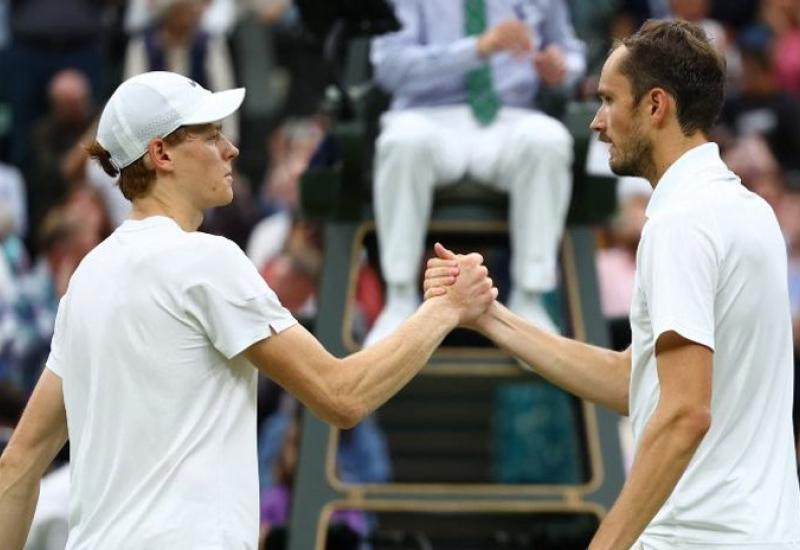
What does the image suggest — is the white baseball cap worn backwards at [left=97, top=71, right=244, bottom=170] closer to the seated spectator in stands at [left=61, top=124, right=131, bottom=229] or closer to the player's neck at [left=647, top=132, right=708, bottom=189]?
the player's neck at [left=647, top=132, right=708, bottom=189]

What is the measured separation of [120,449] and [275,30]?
29.1 feet

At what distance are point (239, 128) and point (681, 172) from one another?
28.0 ft

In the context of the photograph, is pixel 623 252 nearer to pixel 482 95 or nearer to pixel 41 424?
pixel 482 95

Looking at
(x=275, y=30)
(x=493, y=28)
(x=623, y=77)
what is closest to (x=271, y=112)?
(x=275, y=30)

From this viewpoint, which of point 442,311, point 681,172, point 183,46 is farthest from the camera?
point 183,46

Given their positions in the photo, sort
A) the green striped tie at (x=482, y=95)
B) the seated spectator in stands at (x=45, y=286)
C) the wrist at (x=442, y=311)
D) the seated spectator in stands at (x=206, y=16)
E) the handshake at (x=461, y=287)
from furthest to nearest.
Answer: the seated spectator in stands at (x=206, y=16), the seated spectator in stands at (x=45, y=286), the green striped tie at (x=482, y=95), the handshake at (x=461, y=287), the wrist at (x=442, y=311)

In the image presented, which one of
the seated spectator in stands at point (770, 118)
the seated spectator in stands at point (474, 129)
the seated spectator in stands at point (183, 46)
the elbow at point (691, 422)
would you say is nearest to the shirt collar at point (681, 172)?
the elbow at point (691, 422)

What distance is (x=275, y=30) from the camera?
13.8 metres

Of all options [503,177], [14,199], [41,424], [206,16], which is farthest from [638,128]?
[206,16]

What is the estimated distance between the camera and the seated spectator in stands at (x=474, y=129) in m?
8.49

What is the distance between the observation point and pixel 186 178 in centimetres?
536

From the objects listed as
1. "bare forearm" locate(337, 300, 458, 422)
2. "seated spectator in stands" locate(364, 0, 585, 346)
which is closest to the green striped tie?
"seated spectator in stands" locate(364, 0, 585, 346)

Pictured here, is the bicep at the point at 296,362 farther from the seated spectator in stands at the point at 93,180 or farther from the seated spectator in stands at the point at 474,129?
the seated spectator in stands at the point at 93,180

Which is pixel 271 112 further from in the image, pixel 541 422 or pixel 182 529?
pixel 182 529
